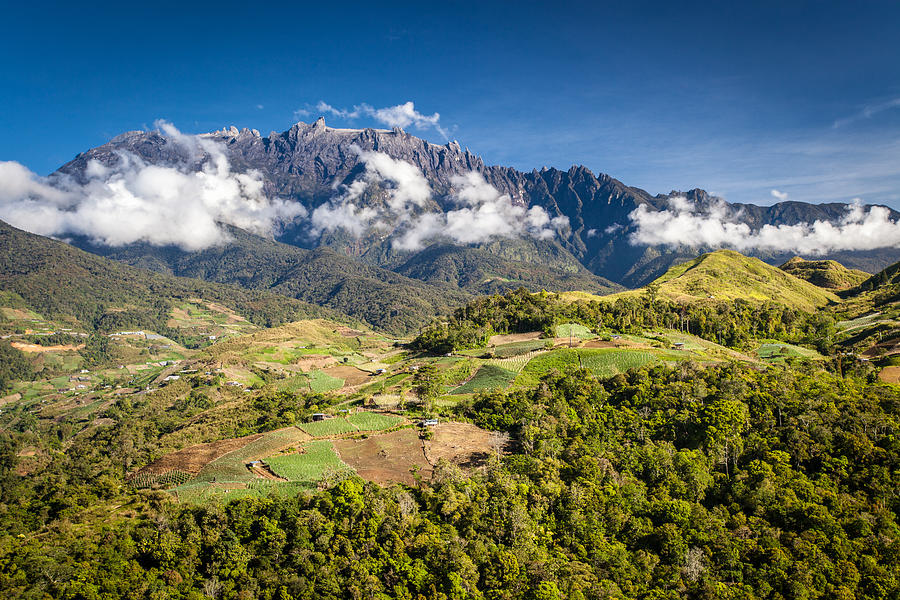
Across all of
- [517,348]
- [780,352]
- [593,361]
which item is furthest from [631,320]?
[593,361]

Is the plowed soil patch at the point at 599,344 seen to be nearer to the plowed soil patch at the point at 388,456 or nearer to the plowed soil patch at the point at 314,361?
the plowed soil patch at the point at 388,456

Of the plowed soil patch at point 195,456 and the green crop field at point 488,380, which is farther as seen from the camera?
the green crop field at point 488,380

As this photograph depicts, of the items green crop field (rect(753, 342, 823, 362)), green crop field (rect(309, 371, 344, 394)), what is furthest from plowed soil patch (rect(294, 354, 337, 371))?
green crop field (rect(753, 342, 823, 362))

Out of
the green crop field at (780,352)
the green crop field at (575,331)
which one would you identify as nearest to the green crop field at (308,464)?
the green crop field at (575,331)

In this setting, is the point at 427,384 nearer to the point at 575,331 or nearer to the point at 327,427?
the point at 327,427

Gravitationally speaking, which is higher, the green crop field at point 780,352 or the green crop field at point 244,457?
the green crop field at point 780,352

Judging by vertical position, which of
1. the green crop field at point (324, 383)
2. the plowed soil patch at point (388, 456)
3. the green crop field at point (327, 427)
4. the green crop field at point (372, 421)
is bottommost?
the green crop field at point (324, 383)

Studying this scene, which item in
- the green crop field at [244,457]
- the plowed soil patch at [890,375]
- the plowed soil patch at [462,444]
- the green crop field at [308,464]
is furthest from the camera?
the plowed soil patch at [890,375]
